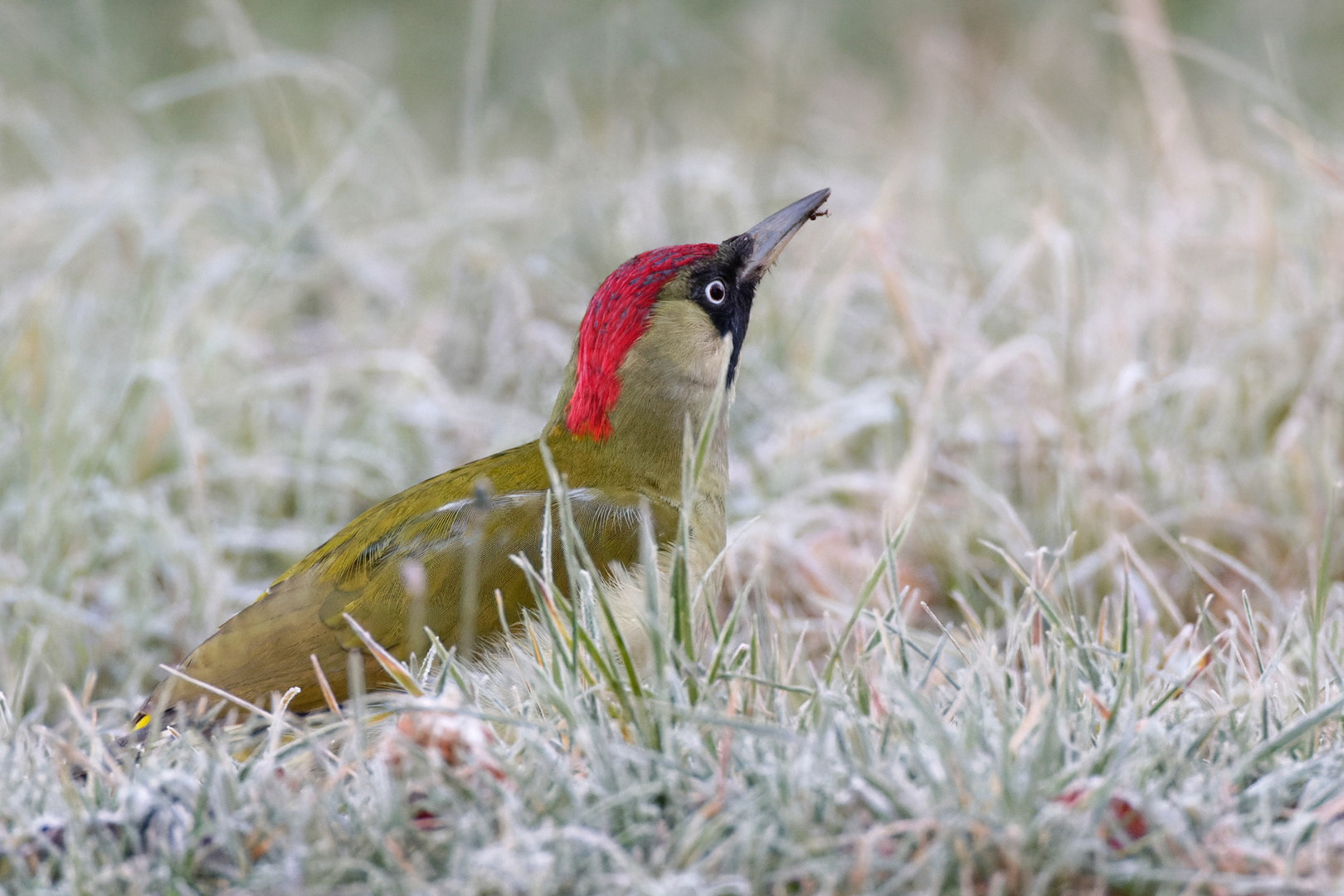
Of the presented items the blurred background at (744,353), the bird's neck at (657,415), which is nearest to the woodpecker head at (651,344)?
the bird's neck at (657,415)

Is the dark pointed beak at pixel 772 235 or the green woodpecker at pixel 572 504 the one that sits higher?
the dark pointed beak at pixel 772 235

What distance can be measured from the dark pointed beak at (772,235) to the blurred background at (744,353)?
0.52m

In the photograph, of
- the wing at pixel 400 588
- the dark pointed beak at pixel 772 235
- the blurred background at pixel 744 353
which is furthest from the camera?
the blurred background at pixel 744 353

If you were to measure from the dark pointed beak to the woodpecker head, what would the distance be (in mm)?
69

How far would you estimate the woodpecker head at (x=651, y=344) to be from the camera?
2.56 metres

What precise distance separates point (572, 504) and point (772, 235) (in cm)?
74

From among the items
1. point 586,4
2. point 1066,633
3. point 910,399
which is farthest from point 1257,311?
point 586,4

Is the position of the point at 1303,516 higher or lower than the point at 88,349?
lower

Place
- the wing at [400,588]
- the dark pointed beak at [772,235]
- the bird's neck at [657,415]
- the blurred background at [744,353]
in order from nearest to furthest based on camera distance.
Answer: the wing at [400,588]
the bird's neck at [657,415]
the dark pointed beak at [772,235]
the blurred background at [744,353]

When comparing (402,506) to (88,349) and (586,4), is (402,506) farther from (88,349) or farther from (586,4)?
(586,4)

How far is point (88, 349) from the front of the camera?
3932 millimetres

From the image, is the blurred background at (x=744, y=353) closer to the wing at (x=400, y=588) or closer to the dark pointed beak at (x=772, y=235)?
the wing at (x=400, y=588)

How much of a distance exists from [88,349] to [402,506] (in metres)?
2.02

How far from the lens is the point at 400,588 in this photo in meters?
2.21
